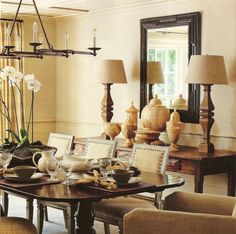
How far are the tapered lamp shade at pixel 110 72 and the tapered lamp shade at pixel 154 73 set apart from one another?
310 millimetres

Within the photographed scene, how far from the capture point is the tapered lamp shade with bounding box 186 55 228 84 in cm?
518

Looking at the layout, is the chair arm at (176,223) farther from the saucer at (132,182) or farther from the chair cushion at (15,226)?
the chair cushion at (15,226)

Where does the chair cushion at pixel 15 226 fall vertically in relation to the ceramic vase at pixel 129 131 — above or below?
below

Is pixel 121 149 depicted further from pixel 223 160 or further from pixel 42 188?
pixel 42 188

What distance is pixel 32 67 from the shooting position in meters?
7.64

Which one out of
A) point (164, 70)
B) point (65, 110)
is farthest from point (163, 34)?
point (65, 110)

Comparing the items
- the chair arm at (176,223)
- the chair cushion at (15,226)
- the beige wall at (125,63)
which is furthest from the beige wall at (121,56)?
the chair arm at (176,223)

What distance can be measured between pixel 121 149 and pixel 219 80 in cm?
128

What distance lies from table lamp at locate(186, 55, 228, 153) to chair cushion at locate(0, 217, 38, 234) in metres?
2.26

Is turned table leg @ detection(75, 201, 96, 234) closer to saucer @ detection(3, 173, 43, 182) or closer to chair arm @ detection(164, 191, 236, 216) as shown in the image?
saucer @ detection(3, 173, 43, 182)

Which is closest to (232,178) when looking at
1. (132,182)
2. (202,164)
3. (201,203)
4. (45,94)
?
(202,164)

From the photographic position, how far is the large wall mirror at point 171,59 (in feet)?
19.0

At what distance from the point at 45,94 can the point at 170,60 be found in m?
2.40

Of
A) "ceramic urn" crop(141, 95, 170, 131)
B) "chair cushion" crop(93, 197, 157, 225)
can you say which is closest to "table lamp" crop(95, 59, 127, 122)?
"ceramic urn" crop(141, 95, 170, 131)
